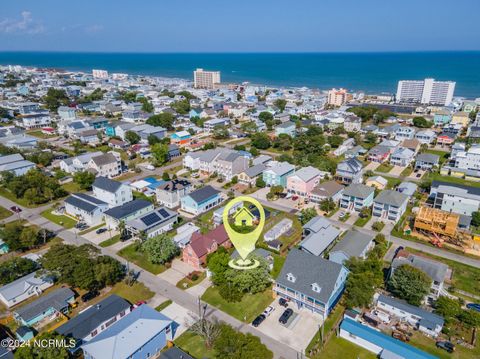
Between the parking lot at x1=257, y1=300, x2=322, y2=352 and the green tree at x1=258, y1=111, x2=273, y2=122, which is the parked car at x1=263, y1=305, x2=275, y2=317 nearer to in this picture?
the parking lot at x1=257, y1=300, x2=322, y2=352

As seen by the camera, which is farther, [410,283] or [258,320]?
[410,283]

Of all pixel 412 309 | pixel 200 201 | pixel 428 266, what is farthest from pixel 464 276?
pixel 200 201

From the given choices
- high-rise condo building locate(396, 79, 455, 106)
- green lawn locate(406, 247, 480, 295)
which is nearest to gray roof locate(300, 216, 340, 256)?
green lawn locate(406, 247, 480, 295)

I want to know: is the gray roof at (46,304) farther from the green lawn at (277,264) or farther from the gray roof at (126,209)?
the green lawn at (277,264)

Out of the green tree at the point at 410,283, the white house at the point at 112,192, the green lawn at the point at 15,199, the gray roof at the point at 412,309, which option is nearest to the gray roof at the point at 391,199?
the green tree at the point at 410,283

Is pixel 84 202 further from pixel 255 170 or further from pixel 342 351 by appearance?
pixel 342 351

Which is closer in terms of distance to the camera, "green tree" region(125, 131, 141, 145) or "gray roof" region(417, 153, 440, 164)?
"gray roof" region(417, 153, 440, 164)
